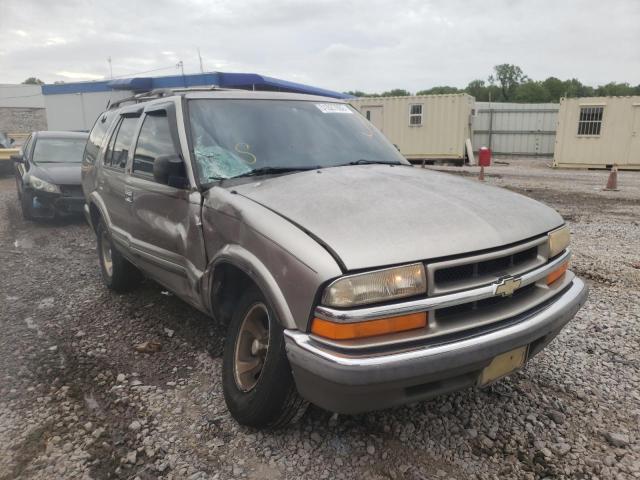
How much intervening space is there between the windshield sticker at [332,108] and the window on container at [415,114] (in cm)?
1746

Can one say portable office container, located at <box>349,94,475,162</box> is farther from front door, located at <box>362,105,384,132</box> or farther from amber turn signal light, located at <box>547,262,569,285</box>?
amber turn signal light, located at <box>547,262,569,285</box>

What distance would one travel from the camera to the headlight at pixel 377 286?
1.92m

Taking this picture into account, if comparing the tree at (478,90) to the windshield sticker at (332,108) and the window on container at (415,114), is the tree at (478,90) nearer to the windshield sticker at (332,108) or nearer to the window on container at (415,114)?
the window on container at (415,114)

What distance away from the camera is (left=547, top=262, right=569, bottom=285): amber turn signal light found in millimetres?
2544

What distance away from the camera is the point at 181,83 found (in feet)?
62.6

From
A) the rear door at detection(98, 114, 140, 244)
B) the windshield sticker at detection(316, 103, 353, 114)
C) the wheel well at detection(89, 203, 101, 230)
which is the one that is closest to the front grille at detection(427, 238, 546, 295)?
the windshield sticker at detection(316, 103, 353, 114)

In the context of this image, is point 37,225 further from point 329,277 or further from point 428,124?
point 428,124

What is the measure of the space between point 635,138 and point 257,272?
19.8 metres

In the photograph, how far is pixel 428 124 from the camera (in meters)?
20.3

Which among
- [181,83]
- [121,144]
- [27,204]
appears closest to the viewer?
[121,144]

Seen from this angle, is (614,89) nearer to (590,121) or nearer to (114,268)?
(590,121)

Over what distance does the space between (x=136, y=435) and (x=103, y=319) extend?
1.88m

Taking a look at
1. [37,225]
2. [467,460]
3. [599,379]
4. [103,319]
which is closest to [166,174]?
[103,319]

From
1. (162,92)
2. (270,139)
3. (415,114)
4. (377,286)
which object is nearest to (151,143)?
(162,92)
